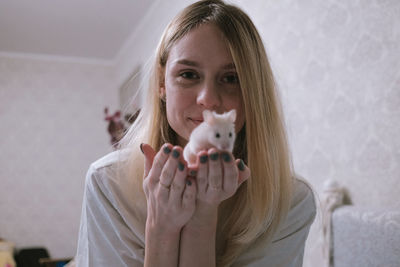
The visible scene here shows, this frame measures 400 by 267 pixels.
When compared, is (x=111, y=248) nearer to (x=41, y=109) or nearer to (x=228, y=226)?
(x=228, y=226)

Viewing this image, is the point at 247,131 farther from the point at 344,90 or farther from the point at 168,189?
the point at 344,90

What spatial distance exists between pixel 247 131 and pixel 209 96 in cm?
15

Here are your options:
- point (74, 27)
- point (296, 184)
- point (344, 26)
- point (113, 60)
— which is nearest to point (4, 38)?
point (74, 27)

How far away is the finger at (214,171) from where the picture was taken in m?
0.60

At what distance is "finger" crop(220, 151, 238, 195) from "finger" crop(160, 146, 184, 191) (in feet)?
0.25

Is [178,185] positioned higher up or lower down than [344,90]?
lower down

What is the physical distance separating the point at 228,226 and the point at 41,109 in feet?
15.4

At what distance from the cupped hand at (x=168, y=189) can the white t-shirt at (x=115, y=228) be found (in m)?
0.16

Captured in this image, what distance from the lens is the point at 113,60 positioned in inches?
213

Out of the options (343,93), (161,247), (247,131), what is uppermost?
(343,93)

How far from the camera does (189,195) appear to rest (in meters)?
0.69

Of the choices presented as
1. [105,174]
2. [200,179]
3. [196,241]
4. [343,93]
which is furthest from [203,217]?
[343,93]

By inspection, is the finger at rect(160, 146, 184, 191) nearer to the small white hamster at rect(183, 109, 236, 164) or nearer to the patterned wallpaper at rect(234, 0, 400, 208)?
Answer: the small white hamster at rect(183, 109, 236, 164)

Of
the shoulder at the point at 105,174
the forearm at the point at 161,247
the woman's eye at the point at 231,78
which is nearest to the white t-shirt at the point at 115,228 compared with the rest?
the shoulder at the point at 105,174
